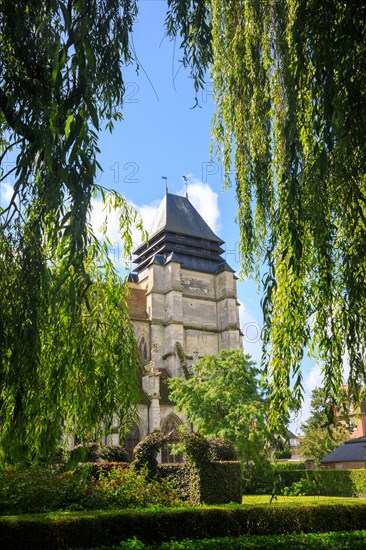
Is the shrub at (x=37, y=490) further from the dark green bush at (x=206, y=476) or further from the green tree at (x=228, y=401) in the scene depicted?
the green tree at (x=228, y=401)

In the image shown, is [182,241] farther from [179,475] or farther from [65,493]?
[65,493]

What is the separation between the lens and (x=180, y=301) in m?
38.0

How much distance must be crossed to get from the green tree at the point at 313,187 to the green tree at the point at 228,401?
1990 centimetres

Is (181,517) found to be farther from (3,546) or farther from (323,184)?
(323,184)

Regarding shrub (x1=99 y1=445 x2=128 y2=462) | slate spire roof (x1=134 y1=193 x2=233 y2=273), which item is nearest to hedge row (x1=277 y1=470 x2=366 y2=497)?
shrub (x1=99 y1=445 x2=128 y2=462)

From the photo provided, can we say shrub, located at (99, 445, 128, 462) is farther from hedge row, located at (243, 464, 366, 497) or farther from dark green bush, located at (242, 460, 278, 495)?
dark green bush, located at (242, 460, 278, 495)

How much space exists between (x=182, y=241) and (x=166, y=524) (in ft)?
113

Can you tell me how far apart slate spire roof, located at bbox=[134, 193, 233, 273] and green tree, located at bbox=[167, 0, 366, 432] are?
3412 centimetres

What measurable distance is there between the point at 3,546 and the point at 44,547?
0.57m

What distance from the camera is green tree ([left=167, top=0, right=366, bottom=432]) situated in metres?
3.86

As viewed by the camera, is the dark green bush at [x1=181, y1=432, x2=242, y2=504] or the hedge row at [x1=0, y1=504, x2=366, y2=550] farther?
the dark green bush at [x1=181, y1=432, x2=242, y2=504]

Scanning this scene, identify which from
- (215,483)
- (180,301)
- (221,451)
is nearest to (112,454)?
(221,451)

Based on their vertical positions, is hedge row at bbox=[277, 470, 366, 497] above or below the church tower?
below

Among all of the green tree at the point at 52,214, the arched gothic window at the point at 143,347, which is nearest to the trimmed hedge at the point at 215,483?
the green tree at the point at 52,214
